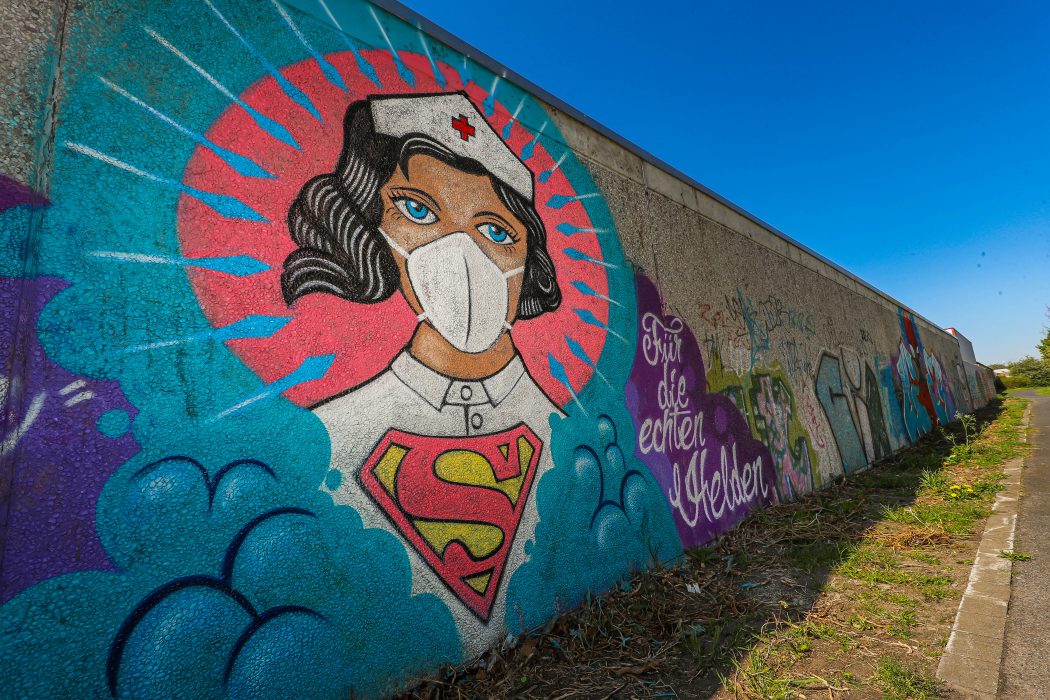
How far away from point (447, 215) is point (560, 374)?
1.22m

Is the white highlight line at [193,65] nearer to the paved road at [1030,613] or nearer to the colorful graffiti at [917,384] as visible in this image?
the paved road at [1030,613]

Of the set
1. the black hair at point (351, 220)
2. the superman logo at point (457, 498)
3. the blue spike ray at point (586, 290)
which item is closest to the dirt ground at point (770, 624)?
the superman logo at point (457, 498)

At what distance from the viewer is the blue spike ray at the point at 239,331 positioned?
1.76 m

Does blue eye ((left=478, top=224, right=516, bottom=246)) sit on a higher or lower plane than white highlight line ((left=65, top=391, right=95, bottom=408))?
higher

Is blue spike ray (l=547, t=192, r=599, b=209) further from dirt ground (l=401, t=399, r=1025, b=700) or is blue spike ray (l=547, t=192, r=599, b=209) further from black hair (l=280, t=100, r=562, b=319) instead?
dirt ground (l=401, t=399, r=1025, b=700)

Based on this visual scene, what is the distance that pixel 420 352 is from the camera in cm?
248

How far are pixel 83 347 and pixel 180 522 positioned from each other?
0.67 m

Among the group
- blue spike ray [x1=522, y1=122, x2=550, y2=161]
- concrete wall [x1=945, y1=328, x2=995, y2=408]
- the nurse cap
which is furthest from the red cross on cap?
concrete wall [x1=945, y1=328, x2=995, y2=408]

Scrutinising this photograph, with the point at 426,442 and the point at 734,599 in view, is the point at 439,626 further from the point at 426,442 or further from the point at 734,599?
the point at 734,599

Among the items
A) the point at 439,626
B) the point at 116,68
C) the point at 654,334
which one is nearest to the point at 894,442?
the point at 654,334

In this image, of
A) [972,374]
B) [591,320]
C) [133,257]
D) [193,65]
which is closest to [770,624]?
[591,320]

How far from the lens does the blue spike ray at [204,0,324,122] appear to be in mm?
2078

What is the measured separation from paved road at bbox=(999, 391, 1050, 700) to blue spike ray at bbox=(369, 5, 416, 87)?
403 cm

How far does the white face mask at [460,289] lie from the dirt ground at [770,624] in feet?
5.45
